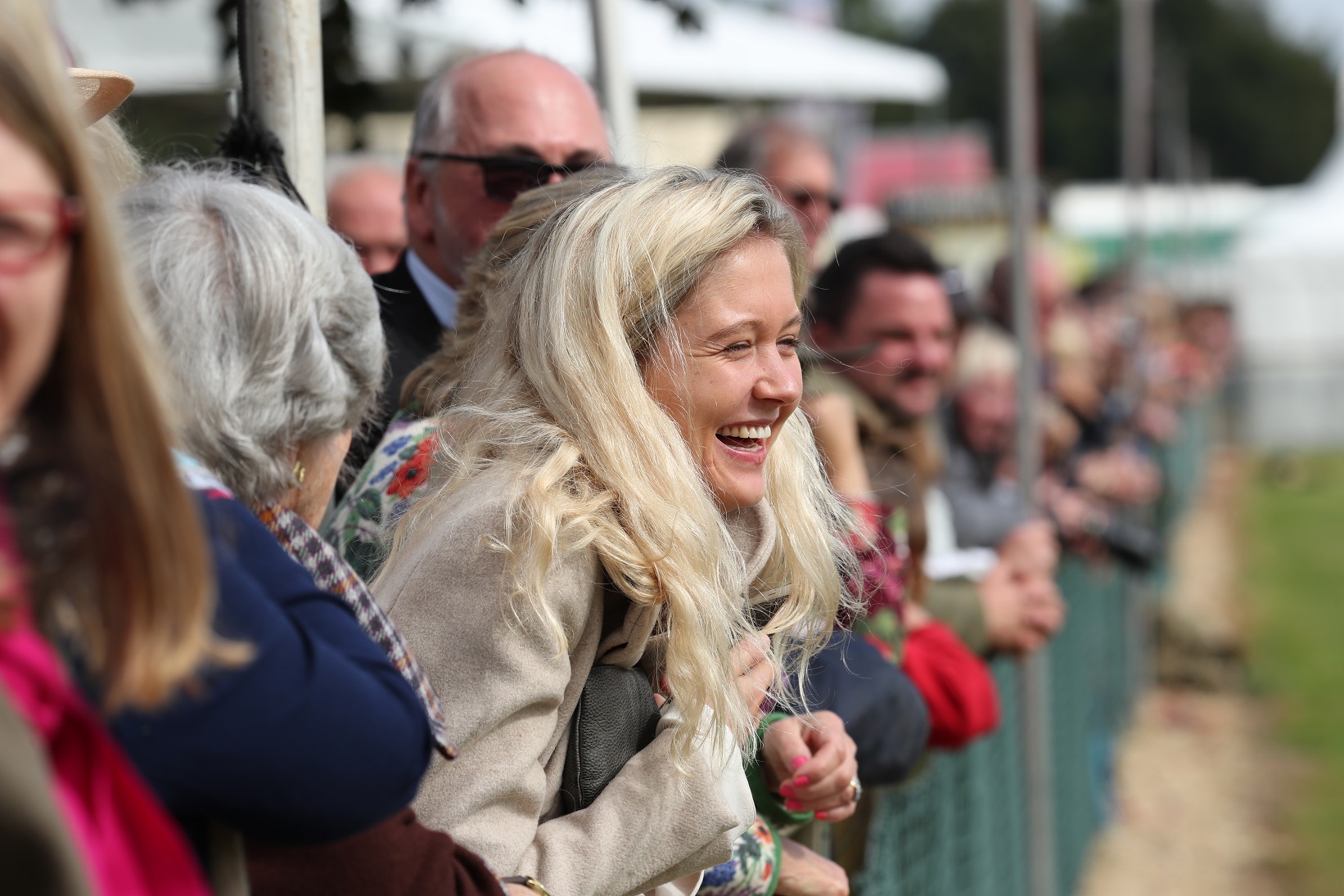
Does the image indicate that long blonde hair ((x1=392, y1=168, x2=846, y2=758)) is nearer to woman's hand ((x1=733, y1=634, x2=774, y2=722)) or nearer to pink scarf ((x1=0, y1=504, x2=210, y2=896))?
woman's hand ((x1=733, y1=634, x2=774, y2=722))

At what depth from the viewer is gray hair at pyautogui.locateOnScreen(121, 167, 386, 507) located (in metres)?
1.41

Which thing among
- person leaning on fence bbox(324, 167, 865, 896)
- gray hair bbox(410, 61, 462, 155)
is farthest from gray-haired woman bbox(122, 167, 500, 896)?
gray hair bbox(410, 61, 462, 155)

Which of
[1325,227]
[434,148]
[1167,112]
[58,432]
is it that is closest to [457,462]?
[58,432]

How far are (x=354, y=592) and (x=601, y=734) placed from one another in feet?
1.27

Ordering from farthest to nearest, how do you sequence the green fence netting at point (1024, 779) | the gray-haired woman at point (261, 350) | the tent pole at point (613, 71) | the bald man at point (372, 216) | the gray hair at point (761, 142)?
the bald man at point (372, 216)
the gray hair at point (761, 142)
the tent pole at point (613, 71)
the green fence netting at point (1024, 779)
the gray-haired woman at point (261, 350)

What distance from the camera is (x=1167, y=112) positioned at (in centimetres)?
3544

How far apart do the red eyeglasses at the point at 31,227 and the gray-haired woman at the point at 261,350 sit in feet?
1.52

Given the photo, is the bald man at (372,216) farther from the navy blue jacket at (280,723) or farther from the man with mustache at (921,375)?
the navy blue jacket at (280,723)

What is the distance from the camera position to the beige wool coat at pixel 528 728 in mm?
1542

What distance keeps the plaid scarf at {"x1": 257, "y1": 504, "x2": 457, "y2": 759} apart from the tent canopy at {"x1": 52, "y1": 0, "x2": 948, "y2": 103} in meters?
1.78

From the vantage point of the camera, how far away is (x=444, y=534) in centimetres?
161

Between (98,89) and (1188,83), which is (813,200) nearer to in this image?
(98,89)

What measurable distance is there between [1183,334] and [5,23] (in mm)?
20425

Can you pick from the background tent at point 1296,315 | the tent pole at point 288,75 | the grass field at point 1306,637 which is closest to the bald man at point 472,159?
the tent pole at point 288,75
